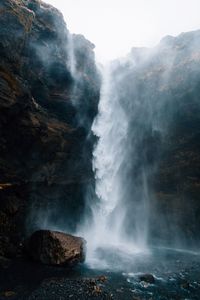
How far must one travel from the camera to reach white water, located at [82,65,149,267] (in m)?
39.0

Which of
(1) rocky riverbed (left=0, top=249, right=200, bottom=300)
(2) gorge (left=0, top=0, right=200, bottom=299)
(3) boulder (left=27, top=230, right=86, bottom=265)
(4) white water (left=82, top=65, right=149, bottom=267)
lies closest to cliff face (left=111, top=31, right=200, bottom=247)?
(2) gorge (left=0, top=0, right=200, bottom=299)

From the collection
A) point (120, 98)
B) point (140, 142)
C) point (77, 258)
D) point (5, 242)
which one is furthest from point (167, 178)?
point (5, 242)

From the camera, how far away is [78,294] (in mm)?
16234

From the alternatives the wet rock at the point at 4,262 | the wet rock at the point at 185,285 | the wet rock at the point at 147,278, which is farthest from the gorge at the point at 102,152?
the wet rock at the point at 147,278

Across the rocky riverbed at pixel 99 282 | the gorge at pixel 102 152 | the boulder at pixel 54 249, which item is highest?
the gorge at pixel 102 152

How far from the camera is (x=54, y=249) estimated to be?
72.5 ft

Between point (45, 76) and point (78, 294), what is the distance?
22509mm

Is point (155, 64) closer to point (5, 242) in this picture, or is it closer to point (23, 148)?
point (23, 148)

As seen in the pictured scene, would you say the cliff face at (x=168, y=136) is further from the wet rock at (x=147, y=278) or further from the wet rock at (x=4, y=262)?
the wet rock at (x=4, y=262)

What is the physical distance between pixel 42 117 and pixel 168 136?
20.4 m

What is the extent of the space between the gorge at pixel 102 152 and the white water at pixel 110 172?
0.54 ft

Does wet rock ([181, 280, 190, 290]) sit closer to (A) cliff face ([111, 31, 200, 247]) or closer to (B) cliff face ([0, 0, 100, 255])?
(B) cliff face ([0, 0, 100, 255])

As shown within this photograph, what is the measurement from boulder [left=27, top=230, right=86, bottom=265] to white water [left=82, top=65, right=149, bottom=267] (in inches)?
529

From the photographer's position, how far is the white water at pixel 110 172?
39.0 meters
